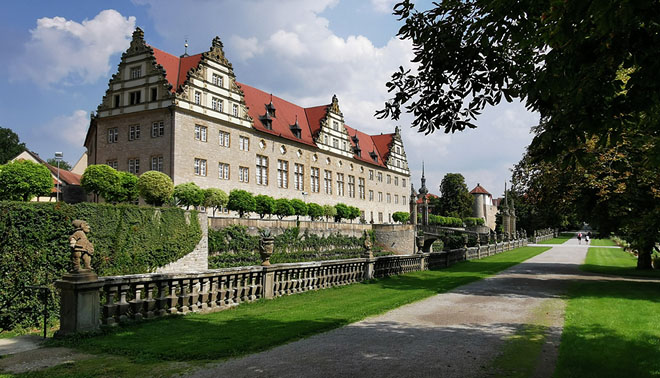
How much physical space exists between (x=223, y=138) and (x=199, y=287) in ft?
96.9

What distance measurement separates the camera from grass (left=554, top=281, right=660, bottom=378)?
227 inches

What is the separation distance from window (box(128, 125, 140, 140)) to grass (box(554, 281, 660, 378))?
3181 cm

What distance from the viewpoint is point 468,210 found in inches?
3703

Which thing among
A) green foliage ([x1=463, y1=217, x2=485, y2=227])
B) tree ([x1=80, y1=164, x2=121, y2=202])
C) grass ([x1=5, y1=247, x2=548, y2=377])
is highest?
tree ([x1=80, y1=164, x2=121, y2=202])

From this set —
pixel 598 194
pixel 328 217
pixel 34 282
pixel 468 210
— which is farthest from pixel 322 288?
pixel 468 210

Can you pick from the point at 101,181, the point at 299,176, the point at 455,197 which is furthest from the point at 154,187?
the point at 455,197

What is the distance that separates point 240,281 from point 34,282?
11.7 m

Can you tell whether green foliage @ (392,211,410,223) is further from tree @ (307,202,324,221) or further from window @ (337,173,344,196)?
tree @ (307,202,324,221)

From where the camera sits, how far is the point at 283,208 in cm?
3978

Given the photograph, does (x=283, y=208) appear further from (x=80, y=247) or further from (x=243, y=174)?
(x=80, y=247)

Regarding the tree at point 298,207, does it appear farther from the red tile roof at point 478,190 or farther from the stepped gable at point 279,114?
the red tile roof at point 478,190

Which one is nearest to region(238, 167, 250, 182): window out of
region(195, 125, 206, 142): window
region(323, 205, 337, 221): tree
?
region(195, 125, 206, 142): window

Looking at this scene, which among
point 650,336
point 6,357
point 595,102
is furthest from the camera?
point 650,336

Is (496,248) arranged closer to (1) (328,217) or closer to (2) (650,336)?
(1) (328,217)
